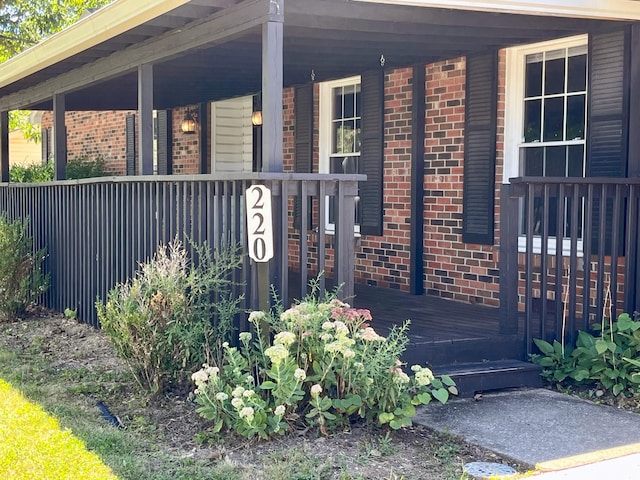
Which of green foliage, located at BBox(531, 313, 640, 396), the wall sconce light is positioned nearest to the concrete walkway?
green foliage, located at BBox(531, 313, 640, 396)

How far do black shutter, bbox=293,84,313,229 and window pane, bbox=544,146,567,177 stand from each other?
3239 millimetres

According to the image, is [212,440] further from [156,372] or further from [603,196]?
[603,196]

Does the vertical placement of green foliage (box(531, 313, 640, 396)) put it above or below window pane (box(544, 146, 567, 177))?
below

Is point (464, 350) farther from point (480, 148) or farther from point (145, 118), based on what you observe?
point (145, 118)

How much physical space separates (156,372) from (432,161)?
379 cm

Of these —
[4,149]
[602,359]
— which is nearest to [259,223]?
[602,359]

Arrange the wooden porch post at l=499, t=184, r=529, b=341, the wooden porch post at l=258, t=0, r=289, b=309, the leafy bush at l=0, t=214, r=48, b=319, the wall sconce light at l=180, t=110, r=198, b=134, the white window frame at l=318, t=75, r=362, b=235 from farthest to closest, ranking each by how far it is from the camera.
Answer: the wall sconce light at l=180, t=110, r=198, b=134 → the white window frame at l=318, t=75, r=362, b=235 → the leafy bush at l=0, t=214, r=48, b=319 → the wooden porch post at l=499, t=184, r=529, b=341 → the wooden porch post at l=258, t=0, r=289, b=309

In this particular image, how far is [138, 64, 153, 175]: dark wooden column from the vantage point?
6934 mm

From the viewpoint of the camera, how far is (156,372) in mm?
5301

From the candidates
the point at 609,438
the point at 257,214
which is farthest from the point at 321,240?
the point at 609,438

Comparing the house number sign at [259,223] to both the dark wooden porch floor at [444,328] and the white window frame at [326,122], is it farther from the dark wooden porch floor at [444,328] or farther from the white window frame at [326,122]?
the white window frame at [326,122]

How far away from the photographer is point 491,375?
5477 mm

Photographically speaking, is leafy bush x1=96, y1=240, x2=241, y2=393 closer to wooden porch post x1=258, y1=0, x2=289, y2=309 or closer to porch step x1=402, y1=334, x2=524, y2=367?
wooden porch post x1=258, y1=0, x2=289, y2=309

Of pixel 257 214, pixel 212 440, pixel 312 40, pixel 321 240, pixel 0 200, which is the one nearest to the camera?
pixel 212 440
